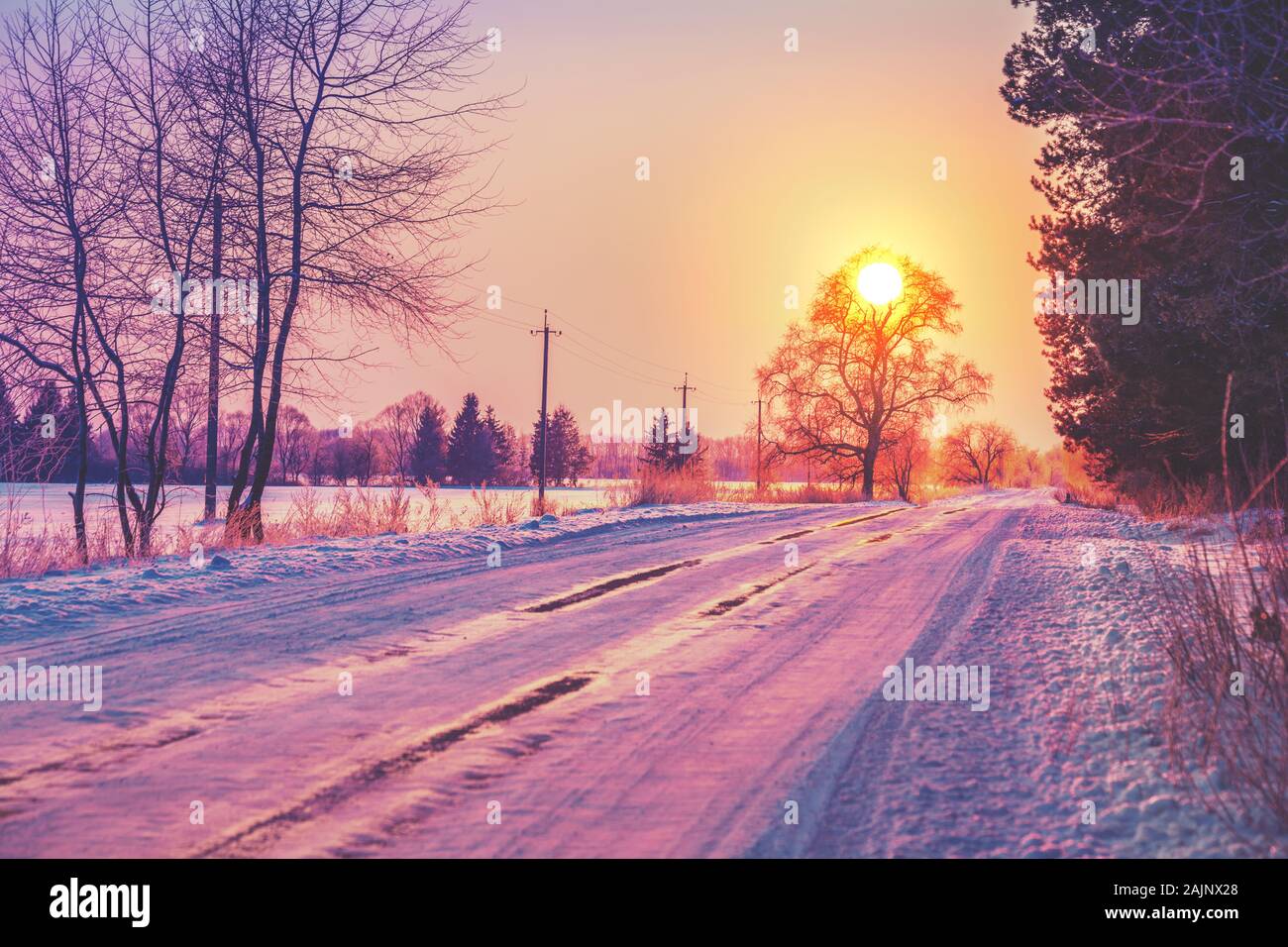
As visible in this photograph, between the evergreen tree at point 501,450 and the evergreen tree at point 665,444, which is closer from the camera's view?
the evergreen tree at point 665,444

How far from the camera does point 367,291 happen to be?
15086 millimetres

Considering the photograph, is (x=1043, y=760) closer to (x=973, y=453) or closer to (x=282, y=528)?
(x=282, y=528)

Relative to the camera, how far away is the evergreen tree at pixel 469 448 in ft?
313

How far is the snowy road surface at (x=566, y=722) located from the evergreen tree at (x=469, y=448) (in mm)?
86778

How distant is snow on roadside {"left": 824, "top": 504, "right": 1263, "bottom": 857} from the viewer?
3494mm

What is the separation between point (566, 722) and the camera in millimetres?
4738

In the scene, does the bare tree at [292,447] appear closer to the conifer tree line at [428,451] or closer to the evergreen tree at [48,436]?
the conifer tree line at [428,451]

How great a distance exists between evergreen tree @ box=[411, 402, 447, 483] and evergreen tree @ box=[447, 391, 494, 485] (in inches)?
74.5

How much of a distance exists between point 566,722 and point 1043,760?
247 cm

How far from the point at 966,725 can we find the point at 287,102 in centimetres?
1469
